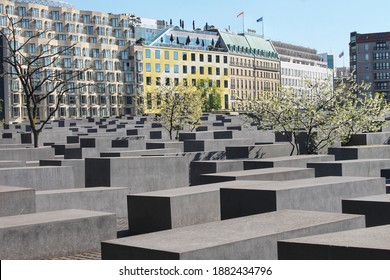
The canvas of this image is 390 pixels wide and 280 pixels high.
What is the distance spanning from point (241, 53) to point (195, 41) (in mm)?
11109

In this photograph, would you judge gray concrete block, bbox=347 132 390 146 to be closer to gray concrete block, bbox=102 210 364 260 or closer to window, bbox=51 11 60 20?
gray concrete block, bbox=102 210 364 260

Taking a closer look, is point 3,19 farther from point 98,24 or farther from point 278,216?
point 278,216

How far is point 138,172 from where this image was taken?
19953mm

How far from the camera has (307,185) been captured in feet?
46.2

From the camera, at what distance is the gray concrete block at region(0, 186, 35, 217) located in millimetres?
13812

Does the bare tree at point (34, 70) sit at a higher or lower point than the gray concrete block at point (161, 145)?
higher

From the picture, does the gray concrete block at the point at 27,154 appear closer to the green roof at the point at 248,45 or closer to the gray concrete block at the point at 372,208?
the gray concrete block at the point at 372,208

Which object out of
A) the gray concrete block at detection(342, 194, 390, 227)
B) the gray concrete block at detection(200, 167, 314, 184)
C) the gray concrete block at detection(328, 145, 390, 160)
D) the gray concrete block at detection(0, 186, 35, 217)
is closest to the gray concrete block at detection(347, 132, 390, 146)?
the gray concrete block at detection(328, 145, 390, 160)

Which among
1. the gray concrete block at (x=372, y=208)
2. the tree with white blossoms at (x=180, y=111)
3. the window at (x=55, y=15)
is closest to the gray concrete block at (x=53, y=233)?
the gray concrete block at (x=372, y=208)

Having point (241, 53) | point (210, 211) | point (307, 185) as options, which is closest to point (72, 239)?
point (210, 211)

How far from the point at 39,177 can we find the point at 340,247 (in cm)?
1085

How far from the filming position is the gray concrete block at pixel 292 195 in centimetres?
1323

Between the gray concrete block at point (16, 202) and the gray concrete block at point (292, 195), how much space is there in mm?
3232

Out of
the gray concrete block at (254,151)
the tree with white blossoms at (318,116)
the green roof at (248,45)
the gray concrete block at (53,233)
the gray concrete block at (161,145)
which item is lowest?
the gray concrete block at (53,233)
